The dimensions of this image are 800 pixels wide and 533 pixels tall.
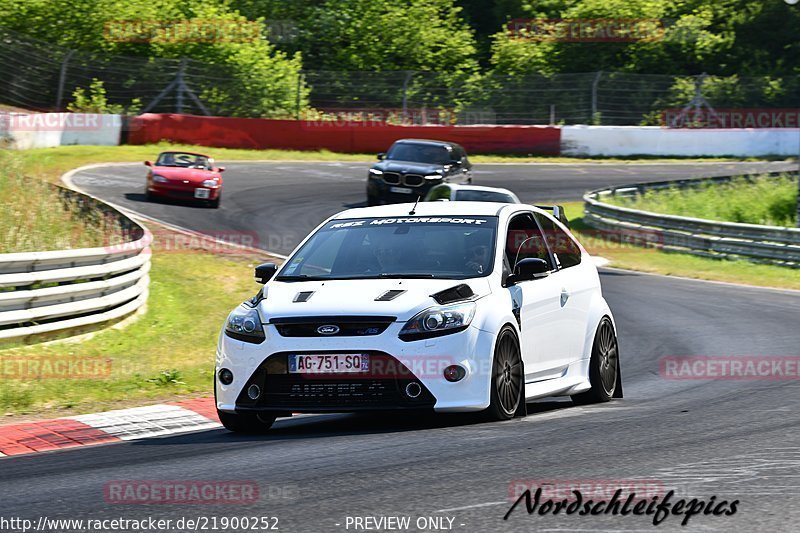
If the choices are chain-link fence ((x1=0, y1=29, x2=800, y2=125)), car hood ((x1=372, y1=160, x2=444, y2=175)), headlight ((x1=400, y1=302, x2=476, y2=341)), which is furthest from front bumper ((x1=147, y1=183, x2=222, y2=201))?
headlight ((x1=400, y1=302, x2=476, y2=341))

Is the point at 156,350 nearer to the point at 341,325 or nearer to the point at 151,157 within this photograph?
the point at 341,325

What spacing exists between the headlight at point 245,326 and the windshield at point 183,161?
837 inches

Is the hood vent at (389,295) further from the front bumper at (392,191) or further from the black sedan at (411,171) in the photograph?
the front bumper at (392,191)

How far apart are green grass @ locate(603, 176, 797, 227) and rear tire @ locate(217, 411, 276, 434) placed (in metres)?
25.4

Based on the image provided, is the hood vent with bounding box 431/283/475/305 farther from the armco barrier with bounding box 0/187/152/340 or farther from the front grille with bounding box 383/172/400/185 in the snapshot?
the front grille with bounding box 383/172/400/185

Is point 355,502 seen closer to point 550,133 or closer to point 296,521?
point 296,521

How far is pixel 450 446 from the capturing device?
694cm

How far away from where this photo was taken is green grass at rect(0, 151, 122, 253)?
16.4 meters

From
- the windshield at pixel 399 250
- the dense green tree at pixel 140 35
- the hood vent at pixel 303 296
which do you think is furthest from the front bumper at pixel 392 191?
the dense green tree at pixel 140 35

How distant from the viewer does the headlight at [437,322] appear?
7.70 metres

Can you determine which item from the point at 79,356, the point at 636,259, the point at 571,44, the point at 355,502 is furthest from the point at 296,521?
the point at 571,44

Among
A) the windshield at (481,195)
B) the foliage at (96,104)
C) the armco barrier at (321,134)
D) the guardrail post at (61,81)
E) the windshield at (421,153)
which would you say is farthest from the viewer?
the guardrail post at (61,81)

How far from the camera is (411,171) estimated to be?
28.2 metres

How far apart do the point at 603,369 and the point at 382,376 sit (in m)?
2.77
